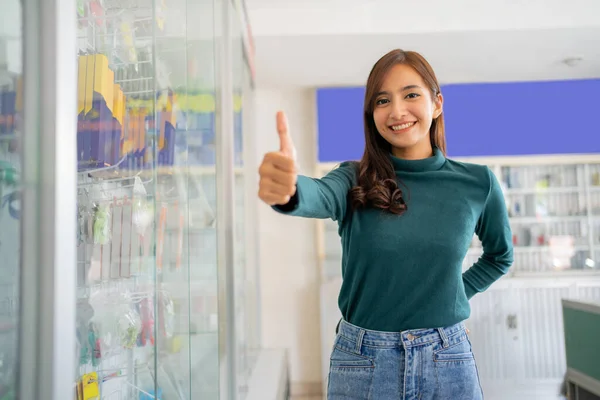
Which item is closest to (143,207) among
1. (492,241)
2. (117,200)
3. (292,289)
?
(117,200)

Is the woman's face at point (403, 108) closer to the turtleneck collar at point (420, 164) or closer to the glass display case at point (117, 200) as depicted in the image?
the turtleneck collar at point (420, 164)

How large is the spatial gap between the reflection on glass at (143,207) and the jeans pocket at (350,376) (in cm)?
48

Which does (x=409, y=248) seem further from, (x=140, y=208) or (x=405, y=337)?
(x=140, y=208)

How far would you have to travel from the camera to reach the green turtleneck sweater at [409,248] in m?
1.18

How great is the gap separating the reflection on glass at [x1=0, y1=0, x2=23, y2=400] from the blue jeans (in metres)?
0.68

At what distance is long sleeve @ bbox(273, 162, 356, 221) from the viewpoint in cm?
100

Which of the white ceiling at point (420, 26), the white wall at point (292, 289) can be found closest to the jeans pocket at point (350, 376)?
the white ceiling at point (420, 26)

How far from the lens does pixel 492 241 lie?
1501 mm

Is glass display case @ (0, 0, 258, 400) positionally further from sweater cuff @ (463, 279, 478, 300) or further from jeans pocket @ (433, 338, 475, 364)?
sweater cuff @ (463, 279, 478, 300)

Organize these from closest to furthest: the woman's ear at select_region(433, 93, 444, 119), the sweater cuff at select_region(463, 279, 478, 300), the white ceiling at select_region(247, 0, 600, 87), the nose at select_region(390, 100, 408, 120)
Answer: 1. the nose at select_region(390, 100, 408, 120)
2. the woman's ear at select_region(433, 93, 444, 119)
3. the sweater cuff at select_region(463, 279, 478, 300)
4. the white ceiling at select_region(247, 0, 600, 87)

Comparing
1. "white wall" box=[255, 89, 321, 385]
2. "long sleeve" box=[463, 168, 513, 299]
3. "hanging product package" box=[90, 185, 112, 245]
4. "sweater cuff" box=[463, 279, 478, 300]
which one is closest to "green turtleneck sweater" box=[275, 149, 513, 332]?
"long sleeve" box=[463, 168, 513, 299]

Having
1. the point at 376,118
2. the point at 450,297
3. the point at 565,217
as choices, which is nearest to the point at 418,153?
the point at 376,118

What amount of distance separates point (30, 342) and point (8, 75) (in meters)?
0.36

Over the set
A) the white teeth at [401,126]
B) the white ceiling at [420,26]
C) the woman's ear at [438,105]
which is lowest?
the white teeth at [401,126]
